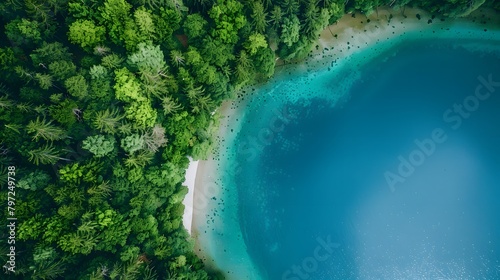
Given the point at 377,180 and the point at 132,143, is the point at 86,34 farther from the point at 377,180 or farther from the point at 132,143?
the point at 377,180

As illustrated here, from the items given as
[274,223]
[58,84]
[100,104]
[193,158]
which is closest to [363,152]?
[274,223]

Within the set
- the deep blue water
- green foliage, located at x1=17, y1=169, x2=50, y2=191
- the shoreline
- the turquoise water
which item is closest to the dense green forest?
green foliage, located at x1=17, y1=169, x2=50, y2=191

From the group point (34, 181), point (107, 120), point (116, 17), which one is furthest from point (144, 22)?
point (34, 181)

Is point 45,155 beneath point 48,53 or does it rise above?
beneath

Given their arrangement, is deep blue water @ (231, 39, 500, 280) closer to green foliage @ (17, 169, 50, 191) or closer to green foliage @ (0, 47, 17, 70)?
green foliage @ (17, 169, 50, 191)

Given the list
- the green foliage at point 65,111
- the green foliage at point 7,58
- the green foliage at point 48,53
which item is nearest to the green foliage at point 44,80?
the green foliage at point 48,53

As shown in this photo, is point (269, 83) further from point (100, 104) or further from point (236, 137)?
point (100, 104)

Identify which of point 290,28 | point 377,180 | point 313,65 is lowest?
point 377,180
